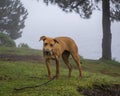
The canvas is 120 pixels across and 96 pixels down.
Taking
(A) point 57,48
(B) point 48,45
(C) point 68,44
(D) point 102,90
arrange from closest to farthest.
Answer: (B) point 48,45 < (D) point 102,90 < (A) point 57,48 < (C) point 68,44

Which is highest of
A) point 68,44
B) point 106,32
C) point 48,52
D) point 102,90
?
point 106,32

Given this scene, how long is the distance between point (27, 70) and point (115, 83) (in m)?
4.86

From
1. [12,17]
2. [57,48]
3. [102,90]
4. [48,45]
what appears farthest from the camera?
[12,17]

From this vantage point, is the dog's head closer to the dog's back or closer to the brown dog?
the brown dog

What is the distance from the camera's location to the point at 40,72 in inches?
628

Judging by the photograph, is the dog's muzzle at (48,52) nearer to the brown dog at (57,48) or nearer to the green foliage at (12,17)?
the brown dog at (57,48)

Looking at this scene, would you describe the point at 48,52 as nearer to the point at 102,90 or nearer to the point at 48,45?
the point at 48,45

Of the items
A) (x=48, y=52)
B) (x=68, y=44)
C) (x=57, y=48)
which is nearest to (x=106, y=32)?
(x=68, y=44)

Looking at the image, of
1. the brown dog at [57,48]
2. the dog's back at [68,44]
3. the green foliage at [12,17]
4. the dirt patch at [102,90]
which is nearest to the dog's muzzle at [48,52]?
the brown dog at [57,48]

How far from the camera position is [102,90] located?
11.6m

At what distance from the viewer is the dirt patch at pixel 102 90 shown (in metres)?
10.8

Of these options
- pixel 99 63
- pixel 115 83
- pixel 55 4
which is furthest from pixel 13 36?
pixel 115 83

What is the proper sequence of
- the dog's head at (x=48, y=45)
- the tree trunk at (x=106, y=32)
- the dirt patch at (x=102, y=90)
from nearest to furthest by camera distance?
the dirt patch at (x=102, y=90) → the dog's head at (x=48, y=45) → the tree trunk at (x=106, y=32)

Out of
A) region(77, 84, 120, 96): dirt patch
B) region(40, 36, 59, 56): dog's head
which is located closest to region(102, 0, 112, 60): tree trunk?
region(77, 84, 120, 96): dirt patch
